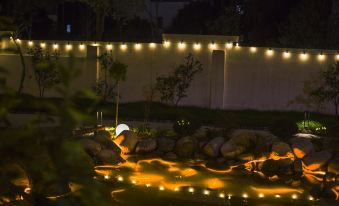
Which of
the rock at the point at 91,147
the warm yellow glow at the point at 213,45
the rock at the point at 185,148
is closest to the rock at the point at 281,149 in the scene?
the rock at the point at 185,148

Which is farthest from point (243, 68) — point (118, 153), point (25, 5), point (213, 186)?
point (25, 5)

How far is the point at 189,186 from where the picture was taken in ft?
26.7

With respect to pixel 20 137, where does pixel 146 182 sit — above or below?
below

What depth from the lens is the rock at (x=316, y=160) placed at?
9.16m

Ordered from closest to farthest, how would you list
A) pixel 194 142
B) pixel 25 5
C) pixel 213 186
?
pixel 213 186 → pixel 194 142 → pixel 25 5

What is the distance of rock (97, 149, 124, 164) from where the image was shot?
30.7ft

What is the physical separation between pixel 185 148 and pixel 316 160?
7.88ft

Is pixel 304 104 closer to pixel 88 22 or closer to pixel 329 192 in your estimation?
pixel 329 192

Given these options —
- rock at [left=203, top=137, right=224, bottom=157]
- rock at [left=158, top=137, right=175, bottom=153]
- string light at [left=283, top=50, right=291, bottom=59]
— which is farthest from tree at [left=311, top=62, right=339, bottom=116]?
rock at [left=158, top=137, right=175, bottom=153]

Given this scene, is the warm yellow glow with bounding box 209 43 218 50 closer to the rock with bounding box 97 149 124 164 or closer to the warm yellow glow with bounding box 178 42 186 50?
the warm yellow glow with bounding box 178 42 186 50

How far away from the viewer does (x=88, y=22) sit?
89.1ft

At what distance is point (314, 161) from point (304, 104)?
5562 millimetres

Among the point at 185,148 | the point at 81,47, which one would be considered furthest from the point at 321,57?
the point at 81,47

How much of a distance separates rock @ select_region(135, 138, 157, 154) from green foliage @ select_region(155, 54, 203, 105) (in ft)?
14.2
